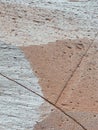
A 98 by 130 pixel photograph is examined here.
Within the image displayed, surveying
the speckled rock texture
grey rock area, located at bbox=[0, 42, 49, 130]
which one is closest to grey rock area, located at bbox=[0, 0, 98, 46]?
the speckled rock texture

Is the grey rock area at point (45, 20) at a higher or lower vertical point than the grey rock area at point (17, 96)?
higher

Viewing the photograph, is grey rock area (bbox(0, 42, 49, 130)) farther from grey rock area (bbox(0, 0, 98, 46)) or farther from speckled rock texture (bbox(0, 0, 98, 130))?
grey rock area (bbox(0, 0, 98, 46))

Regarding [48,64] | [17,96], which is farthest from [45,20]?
[17,96]

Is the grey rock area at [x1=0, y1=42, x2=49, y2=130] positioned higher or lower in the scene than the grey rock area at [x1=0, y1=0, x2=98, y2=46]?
lower

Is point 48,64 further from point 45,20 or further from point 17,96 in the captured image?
point 45,20

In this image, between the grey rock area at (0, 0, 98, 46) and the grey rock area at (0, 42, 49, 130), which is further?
the grey rock area at (0, 0, 98, 46)

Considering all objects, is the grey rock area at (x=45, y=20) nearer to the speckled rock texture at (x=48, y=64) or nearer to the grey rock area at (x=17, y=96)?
the speckled rock texture at (x=48, y=64)

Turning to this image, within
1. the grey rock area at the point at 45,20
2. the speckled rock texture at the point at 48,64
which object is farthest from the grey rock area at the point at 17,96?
the grey rock area at the point at 45,20

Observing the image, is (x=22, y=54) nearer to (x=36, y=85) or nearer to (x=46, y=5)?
(x=36, y=85)
